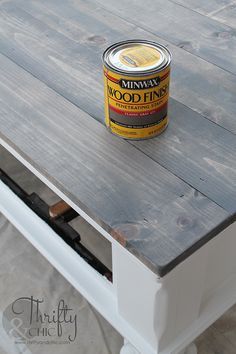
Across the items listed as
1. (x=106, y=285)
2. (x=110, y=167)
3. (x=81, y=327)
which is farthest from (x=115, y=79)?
(x=81, y=327)

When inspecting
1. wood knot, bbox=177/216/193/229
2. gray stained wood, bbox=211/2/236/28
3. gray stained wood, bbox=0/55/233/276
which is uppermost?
gray stained wood, bbox=211/2/236/28

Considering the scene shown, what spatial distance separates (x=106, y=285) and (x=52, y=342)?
0.73 ft

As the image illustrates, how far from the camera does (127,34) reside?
99 centimetres

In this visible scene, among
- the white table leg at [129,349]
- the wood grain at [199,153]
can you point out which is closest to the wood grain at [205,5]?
the wood grain at [199,153]

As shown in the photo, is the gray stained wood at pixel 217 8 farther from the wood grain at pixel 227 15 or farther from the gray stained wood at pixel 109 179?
the gray stained wood at pixel 109 179

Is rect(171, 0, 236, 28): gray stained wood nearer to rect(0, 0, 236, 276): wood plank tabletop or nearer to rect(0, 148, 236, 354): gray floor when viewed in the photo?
rect(0, 0, 236, 276): wood plank tabletop

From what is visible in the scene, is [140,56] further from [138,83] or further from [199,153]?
[199,153]

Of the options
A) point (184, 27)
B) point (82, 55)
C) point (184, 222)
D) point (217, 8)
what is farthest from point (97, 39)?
point (184, 222)

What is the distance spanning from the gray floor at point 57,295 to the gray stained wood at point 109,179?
45cm

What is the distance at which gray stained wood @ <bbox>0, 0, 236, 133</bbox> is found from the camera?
2.75 feet

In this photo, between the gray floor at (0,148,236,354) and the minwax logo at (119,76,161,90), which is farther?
the gray floor at (0,148,236,354)

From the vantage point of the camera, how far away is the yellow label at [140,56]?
0.72 m

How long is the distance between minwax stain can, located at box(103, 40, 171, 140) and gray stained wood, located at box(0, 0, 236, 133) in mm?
72
